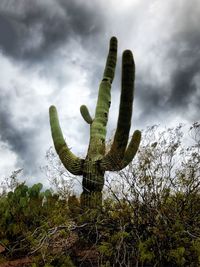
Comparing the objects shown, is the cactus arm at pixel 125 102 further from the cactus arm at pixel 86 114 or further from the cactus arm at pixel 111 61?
the cactus arm at pixel 86 114

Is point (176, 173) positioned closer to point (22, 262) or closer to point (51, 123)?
point (22, 262)

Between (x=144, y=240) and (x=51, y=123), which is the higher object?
(x=51, y=123)

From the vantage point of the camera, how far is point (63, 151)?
9.28m

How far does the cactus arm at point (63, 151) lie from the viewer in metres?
8.77

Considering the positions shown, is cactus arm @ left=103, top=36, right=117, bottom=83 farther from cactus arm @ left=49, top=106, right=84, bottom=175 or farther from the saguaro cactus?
cactus arm @ left=49, top=106, right=84, bottom=175

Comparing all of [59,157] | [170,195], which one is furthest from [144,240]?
[59,157]

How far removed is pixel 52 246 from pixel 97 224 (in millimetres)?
805

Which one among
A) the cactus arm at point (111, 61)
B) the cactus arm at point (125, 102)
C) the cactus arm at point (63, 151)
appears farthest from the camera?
the cactus arm at point (111, 61)

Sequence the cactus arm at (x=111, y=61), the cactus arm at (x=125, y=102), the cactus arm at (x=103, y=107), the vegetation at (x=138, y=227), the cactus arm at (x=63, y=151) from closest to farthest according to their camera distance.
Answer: the vegetation at (x=138, y=227), the cactus arm at (x=125, y=102), the cactus arm at (x=63, y=151), the cactus arm at (x=103, y=107), the cactus arm at (x=111, y=61)

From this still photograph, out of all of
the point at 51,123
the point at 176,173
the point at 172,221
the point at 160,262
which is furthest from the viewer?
the point at 51,123

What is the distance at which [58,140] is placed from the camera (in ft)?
31.5

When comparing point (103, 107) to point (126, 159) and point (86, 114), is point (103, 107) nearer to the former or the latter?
point (86, 114)

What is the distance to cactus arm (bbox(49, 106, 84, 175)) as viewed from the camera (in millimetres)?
8766

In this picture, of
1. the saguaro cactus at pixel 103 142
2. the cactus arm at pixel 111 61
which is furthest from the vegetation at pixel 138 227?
the cactus arm at pixel 111 61
